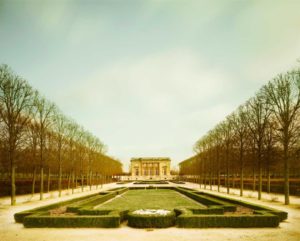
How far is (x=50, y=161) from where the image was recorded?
128 ft

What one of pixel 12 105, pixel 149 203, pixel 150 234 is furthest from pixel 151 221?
pixel 12 105

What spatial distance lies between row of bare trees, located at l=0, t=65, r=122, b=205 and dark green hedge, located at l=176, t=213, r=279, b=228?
1706 cm

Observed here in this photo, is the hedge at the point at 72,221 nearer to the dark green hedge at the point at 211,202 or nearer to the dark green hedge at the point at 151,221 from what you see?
the dark green hedge at the point at 151,221

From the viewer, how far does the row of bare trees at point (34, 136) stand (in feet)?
89.2

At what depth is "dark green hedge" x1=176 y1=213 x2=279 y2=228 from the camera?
15805 millimetres

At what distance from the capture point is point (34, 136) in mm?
35375

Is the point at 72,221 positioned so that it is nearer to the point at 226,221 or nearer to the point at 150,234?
the point at 150,234

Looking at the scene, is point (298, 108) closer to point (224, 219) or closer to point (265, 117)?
point (265, 117)

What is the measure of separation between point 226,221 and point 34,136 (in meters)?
26.6

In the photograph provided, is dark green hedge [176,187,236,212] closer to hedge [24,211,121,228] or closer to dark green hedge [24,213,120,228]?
hedge [24,211,121,228]

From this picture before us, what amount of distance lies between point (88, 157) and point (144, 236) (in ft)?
134

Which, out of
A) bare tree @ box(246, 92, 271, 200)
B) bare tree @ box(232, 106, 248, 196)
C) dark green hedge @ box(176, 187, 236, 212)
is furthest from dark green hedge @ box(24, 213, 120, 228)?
bare tree @ box(232, 106, 248, 196)

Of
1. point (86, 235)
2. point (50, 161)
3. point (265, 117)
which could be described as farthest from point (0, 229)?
point (265, 117)

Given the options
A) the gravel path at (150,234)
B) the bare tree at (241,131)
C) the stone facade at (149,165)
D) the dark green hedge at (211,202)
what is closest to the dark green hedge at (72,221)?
the gravel path at (150,234)
